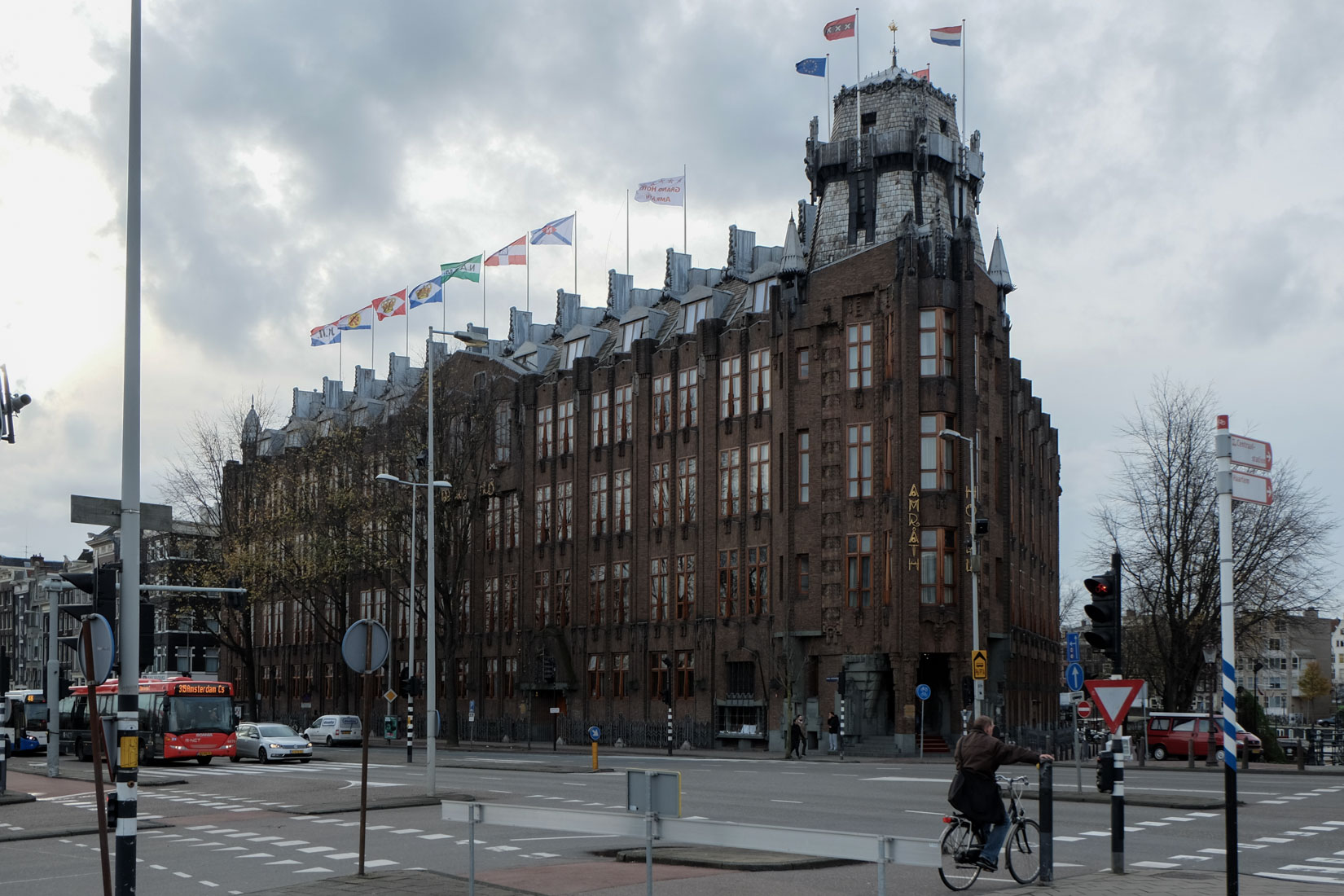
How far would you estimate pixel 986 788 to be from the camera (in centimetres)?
1434

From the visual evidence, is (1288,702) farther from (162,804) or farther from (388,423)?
(162,804)

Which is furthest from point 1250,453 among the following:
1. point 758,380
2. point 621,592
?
point 621,592

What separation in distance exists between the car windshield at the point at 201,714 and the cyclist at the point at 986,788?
3680 cm

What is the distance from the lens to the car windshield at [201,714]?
4597 cm

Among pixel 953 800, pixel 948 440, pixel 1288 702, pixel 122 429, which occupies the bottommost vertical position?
pixel 1288 702

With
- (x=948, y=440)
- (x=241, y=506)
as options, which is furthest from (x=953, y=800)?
(x=241, y=506)

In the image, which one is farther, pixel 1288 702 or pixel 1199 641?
pixel 1288 702

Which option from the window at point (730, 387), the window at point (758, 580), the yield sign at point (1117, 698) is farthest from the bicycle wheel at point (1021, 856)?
the window at point (730, 387)

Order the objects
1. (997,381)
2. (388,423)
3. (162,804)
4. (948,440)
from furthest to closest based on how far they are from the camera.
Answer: (388,423), (997,381), (948,440), (162,804)

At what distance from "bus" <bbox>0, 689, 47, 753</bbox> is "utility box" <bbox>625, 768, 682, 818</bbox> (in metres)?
49.3

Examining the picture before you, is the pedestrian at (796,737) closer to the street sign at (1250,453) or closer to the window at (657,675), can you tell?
the window at (657,675)

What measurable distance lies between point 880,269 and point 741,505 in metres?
11.4

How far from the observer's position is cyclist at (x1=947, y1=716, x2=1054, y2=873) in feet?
46.3

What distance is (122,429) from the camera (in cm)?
1349
